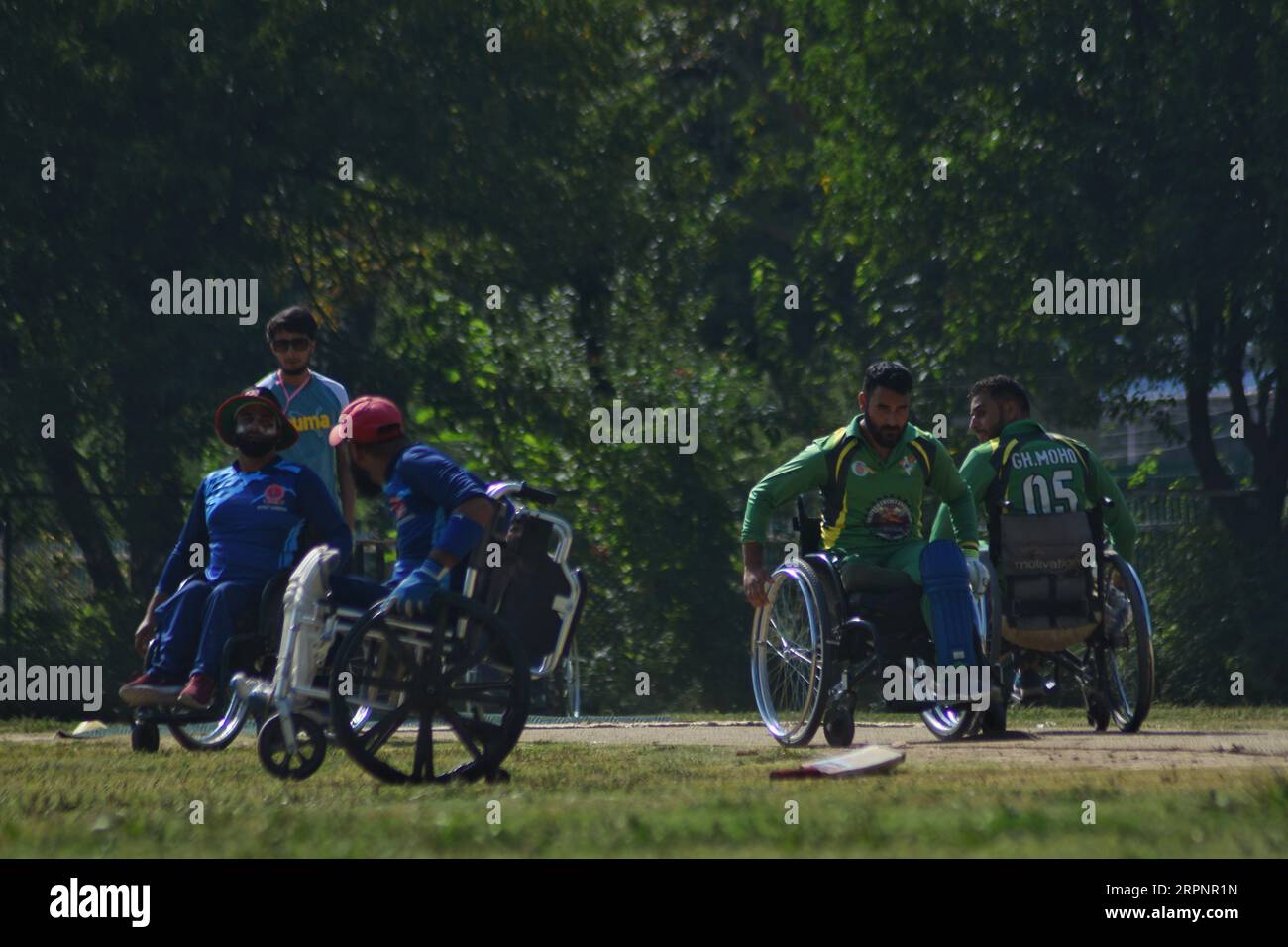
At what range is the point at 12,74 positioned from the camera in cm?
1666

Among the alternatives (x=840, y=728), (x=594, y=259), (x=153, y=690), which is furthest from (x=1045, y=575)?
(x=594, y=259)

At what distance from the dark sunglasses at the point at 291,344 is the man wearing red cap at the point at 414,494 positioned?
1.92 meters

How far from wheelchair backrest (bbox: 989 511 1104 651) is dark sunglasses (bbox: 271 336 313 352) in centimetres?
315

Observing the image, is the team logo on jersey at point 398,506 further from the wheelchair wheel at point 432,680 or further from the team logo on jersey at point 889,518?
the team logo on jersey at point 889,518

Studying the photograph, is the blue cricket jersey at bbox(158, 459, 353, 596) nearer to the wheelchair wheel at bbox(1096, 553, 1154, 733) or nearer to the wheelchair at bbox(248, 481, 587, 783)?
the wheelchair at bbox(248, 481, 587, 783)

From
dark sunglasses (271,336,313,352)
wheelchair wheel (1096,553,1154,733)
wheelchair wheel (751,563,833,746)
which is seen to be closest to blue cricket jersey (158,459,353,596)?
dark sunglasses (271,336,313,352)

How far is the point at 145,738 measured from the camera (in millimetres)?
9977

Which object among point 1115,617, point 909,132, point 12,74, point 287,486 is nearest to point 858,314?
point 909,132

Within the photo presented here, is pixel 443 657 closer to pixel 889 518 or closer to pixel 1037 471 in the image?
pixel 889 518

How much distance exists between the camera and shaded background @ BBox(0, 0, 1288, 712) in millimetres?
16500

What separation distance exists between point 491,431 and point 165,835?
12578mm

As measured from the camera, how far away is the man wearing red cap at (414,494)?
25.6 feet

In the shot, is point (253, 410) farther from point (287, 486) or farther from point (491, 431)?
point (491, 431)

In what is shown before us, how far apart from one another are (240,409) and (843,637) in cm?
262
